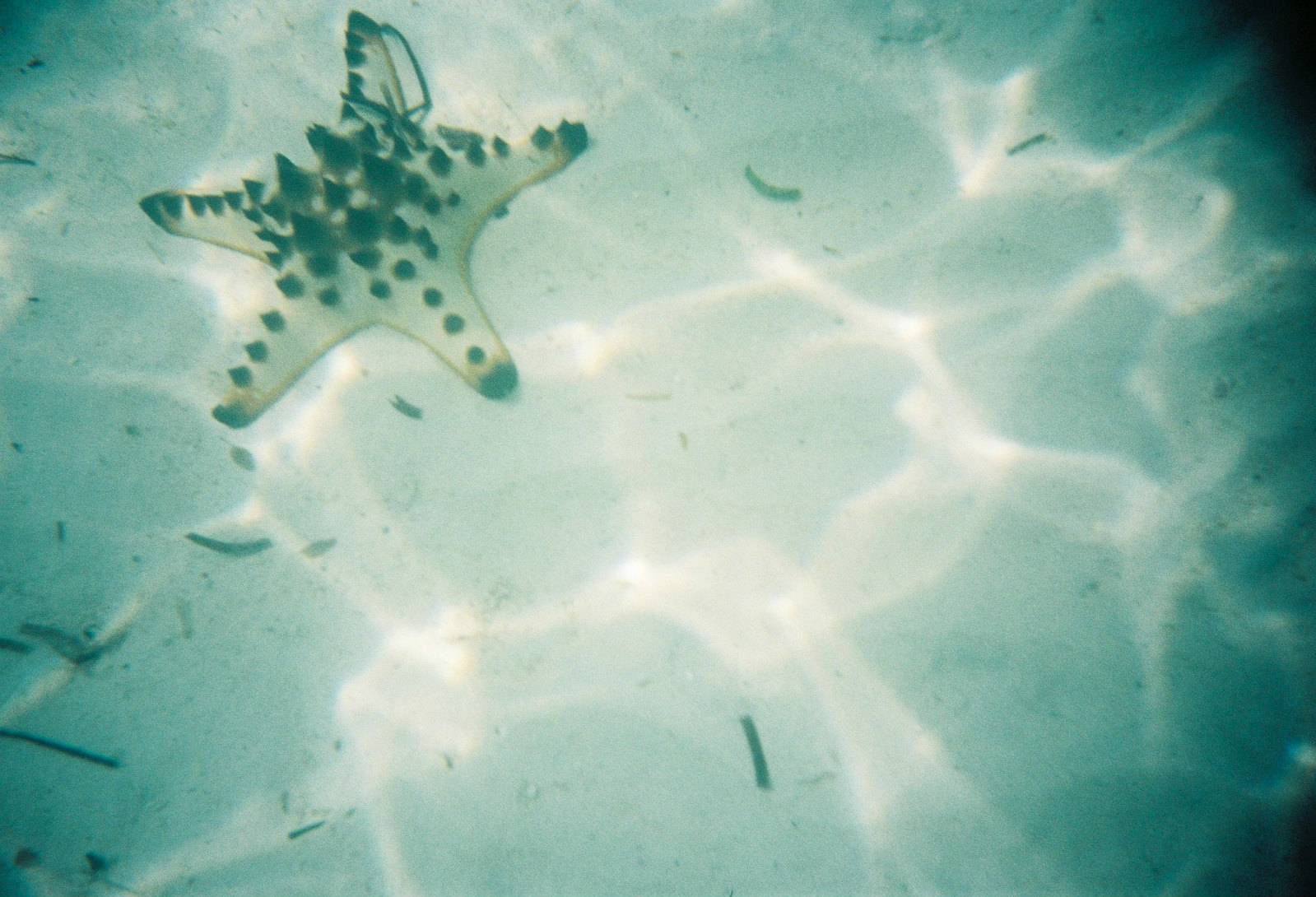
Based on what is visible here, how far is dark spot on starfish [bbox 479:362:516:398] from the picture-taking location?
99.0 inches

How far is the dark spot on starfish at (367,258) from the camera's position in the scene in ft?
8.18

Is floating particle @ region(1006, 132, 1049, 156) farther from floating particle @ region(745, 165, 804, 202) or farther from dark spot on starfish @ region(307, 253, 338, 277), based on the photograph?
dark spot on starfish @ region(307, 253, 338, 277)

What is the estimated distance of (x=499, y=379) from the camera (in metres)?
2.52

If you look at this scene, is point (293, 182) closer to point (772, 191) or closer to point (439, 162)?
point (439, 162)

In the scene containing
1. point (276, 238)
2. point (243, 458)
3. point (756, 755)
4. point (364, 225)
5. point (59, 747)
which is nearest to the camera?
point (756, 755)

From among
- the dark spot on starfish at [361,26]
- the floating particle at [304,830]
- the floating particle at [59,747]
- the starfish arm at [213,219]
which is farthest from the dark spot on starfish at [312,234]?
the floating particle at [304,830]

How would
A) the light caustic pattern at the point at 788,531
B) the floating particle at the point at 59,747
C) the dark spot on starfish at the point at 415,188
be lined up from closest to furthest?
the light caustic pattern at the point at 788,531
the floating particle at the point at 59,747
the dark spot on starfish at the point at 415,188

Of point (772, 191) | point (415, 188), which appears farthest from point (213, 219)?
point (772, 191)

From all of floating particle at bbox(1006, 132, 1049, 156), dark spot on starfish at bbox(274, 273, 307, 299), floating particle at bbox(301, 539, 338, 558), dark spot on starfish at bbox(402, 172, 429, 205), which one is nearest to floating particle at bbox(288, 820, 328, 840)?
floating particle at bbox(301, 539, 338, 558)

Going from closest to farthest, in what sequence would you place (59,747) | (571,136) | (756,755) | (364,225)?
(756,755) < (59,747) < (364,225) < (571,136)

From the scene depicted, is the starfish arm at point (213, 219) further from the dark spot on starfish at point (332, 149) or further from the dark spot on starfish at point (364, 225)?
the dark spot on starfish at point (364, 225)

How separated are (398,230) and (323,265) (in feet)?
1.25

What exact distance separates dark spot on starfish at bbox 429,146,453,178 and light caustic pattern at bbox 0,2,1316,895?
0.35 m

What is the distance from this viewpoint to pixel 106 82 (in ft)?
11.0
